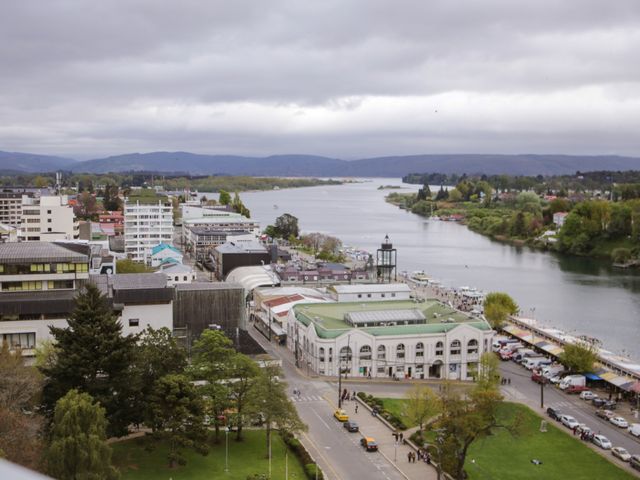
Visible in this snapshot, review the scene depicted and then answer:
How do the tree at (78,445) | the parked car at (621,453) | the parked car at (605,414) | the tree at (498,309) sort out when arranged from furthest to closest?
the tree at (498,309), the parked car at (605,414), the parked car at (621,453), the tree at (78,445)

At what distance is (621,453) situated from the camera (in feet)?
42.5

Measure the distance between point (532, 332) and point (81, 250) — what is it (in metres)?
13.9

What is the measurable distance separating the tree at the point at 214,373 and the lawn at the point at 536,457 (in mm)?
4637

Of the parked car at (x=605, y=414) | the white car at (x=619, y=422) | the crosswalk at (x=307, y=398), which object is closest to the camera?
the white car at (x=619, y=422)

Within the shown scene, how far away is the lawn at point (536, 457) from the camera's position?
12.3 m

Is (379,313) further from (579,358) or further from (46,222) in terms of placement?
(46,222)

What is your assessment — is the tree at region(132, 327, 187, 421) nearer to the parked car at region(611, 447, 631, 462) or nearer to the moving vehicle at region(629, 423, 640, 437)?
the parked car at region(611, 447, 631, 462)

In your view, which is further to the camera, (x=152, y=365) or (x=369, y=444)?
(x=369, y=444)

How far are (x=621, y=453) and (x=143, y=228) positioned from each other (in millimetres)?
28173

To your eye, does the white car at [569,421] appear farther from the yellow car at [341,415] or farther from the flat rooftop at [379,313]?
the yellow car at [341,415]

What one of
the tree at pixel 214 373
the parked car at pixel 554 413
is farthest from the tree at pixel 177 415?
the parked car at pixel 554 413

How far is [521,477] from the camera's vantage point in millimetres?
12141

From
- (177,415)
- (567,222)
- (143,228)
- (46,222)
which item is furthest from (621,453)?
(567,222)

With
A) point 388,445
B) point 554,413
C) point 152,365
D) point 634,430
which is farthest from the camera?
point 554,413
